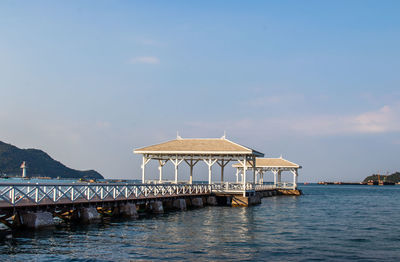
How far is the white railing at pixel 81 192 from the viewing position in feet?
77.4

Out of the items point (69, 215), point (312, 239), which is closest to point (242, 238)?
point (312, 239)

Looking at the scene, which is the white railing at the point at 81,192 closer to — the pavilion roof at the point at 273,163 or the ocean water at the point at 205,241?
the ocean water at the point at 205,241

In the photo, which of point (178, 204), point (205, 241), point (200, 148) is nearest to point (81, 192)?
point (205, 241)

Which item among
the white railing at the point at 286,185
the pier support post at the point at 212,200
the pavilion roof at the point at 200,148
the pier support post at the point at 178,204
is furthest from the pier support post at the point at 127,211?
the white railing at the point at 286,185

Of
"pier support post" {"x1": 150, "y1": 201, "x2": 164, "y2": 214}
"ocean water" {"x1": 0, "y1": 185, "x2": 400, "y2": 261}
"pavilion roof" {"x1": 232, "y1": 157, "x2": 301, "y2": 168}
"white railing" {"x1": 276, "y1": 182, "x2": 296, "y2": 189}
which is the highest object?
"pavilion roof" {"x1": 232, "y1": 157, "x2": 301, "y2": 168}

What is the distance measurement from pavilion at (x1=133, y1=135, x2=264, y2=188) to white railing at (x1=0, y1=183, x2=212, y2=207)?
295 centimetres

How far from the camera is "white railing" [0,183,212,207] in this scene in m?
23.6

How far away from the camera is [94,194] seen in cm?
3008

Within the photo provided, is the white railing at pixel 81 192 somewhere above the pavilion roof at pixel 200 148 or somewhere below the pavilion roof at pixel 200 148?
below

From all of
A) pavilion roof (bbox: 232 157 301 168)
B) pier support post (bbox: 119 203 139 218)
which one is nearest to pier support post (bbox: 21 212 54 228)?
pier support post (bbox: 119 203 139 218)

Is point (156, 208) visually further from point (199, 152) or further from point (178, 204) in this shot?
point (199, 152)

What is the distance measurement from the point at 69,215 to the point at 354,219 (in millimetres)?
21354

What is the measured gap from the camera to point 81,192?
29.1m

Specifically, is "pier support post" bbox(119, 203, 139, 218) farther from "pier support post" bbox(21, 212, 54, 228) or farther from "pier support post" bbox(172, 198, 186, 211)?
"pier support post" bbox(21, 212, 54, 228)
